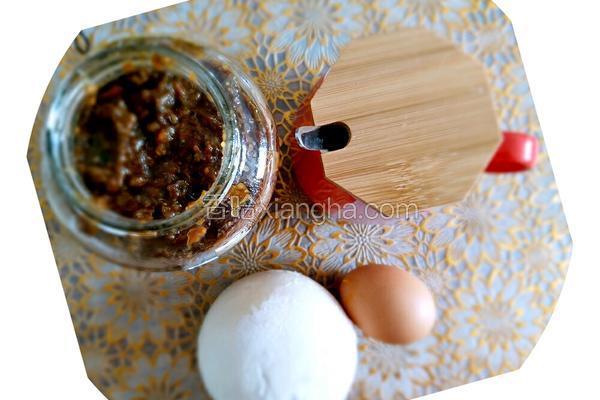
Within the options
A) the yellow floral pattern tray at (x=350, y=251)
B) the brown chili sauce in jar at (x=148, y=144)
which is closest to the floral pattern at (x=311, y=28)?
the yellow floral pattern tray at (x=350, y=251)

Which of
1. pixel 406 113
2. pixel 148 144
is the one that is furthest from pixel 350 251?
pixel 148 144

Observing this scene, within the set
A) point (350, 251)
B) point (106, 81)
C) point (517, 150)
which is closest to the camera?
point (106, 81)

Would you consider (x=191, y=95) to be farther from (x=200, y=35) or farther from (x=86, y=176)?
(x=200, y=35)

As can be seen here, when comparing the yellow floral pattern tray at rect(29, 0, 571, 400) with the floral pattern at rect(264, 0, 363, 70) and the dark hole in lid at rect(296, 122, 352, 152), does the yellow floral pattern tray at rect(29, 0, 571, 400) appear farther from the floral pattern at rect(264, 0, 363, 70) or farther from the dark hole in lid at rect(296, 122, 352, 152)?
the dark hole in lid at rect(296, 122, 352, 152)

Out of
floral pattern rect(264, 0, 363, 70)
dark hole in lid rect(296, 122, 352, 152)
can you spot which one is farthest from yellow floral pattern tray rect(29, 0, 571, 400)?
dark hole in lid rect(296, 122, 352, 152)

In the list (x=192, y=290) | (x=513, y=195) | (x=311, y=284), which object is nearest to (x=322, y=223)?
(x=311, y=284)

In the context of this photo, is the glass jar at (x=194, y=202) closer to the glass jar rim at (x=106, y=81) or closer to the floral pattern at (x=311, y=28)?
the glass jar rim at (x=106, y=81)

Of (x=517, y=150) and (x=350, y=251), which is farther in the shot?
(x=350, y=251)

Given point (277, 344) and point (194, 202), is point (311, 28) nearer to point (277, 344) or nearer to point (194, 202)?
point (194, 202)
